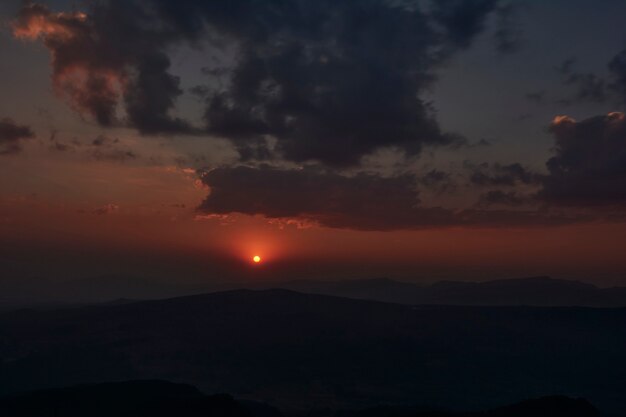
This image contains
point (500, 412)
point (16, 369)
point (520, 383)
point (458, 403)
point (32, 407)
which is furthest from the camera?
point (520, 383)

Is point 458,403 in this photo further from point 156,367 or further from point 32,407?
point 32,407

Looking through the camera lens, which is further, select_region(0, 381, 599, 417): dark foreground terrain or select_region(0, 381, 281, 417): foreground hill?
select_region(0, 381, 281, 417): foreground hill

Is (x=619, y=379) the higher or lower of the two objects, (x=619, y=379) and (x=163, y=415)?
the lower

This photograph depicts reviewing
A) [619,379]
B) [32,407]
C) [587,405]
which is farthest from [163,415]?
[619,379]

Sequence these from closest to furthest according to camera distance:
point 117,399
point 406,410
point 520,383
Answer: point 117,399 → point 406,410 → point 520,383

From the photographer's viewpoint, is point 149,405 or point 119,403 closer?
point 149,405

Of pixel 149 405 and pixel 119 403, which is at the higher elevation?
pixel 149 405

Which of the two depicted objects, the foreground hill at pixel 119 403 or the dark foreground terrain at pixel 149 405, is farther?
the foreground hill at pixel 119 403

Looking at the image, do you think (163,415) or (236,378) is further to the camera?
(236,378)
